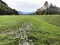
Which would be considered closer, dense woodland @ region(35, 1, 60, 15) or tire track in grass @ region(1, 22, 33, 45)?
tire track in grass @ region(1, 22, 33, 45)

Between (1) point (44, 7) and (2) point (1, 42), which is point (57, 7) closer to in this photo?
(1) point (44, 7)

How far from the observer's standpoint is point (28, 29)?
2600 centimetres

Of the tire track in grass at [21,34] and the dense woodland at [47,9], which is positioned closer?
the tire track in grass at [21,34]

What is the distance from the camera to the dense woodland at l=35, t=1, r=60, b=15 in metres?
65.2

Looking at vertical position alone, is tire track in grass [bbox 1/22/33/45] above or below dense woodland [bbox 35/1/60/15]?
below

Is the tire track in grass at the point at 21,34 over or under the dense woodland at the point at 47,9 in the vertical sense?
under

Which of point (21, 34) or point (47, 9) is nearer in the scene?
point (21, 34)

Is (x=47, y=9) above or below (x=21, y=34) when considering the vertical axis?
above

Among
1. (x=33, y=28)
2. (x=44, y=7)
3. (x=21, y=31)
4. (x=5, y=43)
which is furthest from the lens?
(x=44, y=7)

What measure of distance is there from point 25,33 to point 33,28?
281 centimetres

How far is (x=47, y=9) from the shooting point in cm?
6900

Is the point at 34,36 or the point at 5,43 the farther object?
the point at 34,36

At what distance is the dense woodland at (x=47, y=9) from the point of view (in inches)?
2566

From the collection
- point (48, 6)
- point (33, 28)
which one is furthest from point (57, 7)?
point (33, 28)
